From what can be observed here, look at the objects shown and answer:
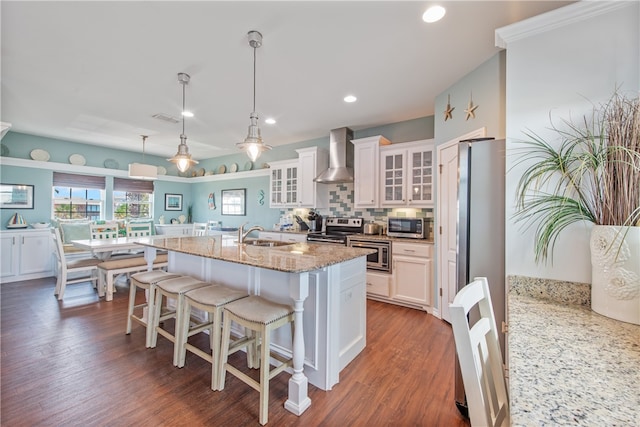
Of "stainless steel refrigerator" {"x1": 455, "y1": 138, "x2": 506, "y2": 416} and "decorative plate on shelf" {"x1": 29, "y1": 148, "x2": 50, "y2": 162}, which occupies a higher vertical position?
"decorative plate on shelf" {"x1": 29, "y1": 148, "x2": 50, "y2": 162}

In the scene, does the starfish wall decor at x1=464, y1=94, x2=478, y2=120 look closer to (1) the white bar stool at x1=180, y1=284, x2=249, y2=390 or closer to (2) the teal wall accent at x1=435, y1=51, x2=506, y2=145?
(2) the teal wall accent at x1=435, y1=51, x2=506, y2=145

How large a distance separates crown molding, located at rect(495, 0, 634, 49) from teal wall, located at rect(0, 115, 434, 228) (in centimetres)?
226

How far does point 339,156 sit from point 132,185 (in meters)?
5.18

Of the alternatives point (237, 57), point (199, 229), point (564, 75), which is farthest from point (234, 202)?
point (564, 75)

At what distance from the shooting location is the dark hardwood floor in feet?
5.38

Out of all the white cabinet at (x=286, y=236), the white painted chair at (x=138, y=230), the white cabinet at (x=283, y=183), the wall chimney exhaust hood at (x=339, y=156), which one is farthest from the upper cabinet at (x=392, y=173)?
the white painted chair at (x=138, y=230)

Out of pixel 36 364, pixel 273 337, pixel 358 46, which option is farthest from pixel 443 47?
pixel 36 364

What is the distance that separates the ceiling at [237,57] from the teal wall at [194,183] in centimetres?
48

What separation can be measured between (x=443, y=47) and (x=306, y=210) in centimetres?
360

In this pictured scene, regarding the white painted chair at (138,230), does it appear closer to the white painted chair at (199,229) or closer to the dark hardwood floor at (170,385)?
the white painted chair at (199,229)

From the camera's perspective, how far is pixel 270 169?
552 centimetres

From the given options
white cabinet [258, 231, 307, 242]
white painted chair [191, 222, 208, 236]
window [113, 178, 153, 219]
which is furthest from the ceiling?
window [113, 178, 153, 219]

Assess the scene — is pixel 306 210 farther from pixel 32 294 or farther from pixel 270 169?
pixel 32 294

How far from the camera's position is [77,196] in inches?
222
